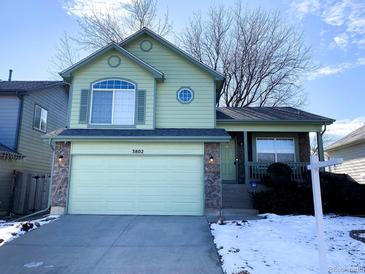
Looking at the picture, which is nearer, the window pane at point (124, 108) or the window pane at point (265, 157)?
the window pane at point (124, 108)

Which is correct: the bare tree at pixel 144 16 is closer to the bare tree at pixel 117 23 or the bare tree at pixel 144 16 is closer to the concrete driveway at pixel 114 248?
the bare tree at pixel 117 23

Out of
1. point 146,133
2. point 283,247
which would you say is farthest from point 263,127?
point 283,247

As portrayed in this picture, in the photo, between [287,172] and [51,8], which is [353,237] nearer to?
[287,172]

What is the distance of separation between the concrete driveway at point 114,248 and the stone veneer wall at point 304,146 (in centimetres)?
728

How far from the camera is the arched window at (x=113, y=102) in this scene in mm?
11305

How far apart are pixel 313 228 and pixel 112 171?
6887mm

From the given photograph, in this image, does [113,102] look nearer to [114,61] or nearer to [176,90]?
[114,61]

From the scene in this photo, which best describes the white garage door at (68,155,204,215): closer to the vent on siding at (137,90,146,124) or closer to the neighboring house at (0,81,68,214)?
the vent on siding at (137,90,146,124)

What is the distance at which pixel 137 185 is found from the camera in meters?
10.5

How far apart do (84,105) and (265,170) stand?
27.3 ft

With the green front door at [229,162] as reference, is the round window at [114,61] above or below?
above

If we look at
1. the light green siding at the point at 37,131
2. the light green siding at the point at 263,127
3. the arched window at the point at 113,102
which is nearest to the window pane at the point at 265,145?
the light green siding at the point at 263,127

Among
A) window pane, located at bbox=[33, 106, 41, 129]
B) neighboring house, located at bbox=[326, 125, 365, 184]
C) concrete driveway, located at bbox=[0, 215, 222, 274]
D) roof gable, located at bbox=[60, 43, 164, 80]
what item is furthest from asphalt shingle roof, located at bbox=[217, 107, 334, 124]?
window pane, located at bbox=[33, 106, 41, 129]

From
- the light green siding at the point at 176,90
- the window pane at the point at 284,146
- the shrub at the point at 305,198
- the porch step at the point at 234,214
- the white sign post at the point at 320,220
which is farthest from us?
the window pane at the point at 284,146
